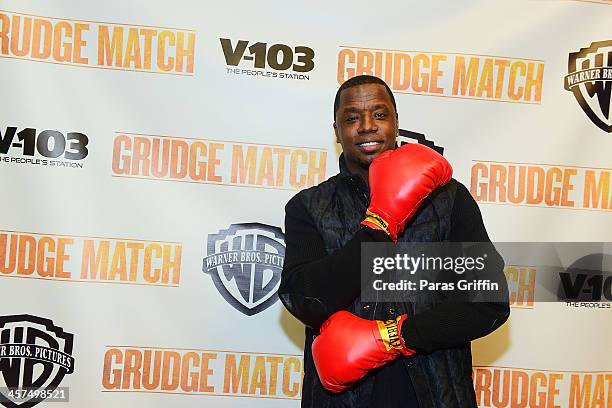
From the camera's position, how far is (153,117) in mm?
2223

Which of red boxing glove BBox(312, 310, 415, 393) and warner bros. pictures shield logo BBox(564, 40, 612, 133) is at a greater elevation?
warner bros. pictures shield logo BBox(564, 40, 612, 133)

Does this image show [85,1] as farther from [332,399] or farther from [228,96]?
[332,399]

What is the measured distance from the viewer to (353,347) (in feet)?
4.66

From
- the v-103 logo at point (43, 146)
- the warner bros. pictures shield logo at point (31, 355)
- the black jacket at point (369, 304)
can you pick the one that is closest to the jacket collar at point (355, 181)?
the black jacket at point (369, 304)

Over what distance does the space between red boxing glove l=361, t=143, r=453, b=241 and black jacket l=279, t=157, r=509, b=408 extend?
0.05m

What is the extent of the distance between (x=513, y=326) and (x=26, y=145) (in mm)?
1555

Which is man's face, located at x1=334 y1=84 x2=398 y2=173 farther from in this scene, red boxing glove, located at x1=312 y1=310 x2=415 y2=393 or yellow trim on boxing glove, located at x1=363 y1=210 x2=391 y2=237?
red boxing glove, located at x1=312 y1=310 x2=415 y2=393

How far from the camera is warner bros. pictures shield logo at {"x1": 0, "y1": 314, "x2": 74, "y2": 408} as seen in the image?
215 cm

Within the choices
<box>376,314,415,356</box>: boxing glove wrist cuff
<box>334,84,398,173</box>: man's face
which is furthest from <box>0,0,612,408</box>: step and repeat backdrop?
<box>376,314,415,356</box>: boxing glove wrist cuff

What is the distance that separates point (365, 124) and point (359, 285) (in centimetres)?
39

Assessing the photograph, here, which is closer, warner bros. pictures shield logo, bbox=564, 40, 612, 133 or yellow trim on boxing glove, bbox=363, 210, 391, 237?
yellow trim on boxing glove, bbox=363, 210, 391, 237

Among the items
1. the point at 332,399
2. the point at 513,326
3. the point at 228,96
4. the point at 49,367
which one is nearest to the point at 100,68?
the point at 228,96

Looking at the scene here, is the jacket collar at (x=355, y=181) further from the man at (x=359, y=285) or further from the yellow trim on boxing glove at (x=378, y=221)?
the yellow trim on boxing glove at (x=378, y=221)

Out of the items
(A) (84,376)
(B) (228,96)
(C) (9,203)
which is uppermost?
(B) (228,96)
